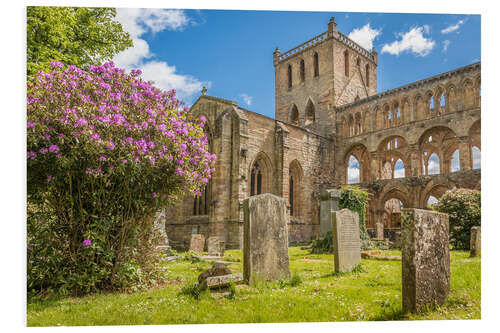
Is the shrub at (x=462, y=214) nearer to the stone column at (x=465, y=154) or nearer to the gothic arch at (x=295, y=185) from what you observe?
the stone column at (x=465, y=154)

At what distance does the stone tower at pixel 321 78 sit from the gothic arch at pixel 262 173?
7.01 meters

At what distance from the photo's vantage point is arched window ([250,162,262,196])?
18.5 metres

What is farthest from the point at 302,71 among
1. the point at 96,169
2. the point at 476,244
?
the point at 96,169

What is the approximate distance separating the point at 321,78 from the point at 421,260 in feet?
71.4

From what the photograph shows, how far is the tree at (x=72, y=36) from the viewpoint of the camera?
26.0 ft

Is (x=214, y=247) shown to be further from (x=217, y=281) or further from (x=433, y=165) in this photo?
(x=433, y=165)

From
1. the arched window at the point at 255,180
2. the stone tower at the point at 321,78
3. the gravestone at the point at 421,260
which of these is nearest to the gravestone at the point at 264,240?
the gravestone at the point at 421,260

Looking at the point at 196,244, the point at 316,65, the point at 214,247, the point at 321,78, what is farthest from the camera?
the point at 316,65

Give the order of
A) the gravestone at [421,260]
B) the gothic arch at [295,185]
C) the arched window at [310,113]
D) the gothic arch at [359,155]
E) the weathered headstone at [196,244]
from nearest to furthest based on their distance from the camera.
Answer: the gravestone at [421,260], the weathered headstone at [196,244], the gothic arch at [295,185], the gothic arch at [359,155], the arched window at [310,113]

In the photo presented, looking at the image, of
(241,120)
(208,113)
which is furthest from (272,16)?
(208,113)

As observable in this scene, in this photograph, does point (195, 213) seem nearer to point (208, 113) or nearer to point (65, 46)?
point (208, 113)

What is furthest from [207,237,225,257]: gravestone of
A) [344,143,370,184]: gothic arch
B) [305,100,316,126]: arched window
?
[305,100,316,126]: arched window

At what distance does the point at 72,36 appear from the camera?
32.1 ft

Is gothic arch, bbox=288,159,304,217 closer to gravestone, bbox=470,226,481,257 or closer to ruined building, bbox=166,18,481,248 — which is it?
ruined building, bbox=166,18,481,248
